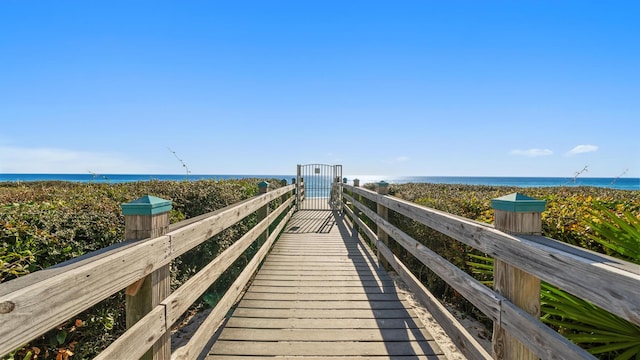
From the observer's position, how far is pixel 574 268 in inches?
51.7

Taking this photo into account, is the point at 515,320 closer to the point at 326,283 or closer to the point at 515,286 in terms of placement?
the point at 515,286

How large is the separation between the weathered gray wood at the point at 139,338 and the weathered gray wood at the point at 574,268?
6.08 feet

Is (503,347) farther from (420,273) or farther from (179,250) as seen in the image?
(420,273)

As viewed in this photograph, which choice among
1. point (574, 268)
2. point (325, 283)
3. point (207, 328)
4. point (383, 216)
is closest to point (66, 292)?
point (207, 328)

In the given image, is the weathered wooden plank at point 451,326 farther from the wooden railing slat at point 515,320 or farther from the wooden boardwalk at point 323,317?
the wooden boardwalk at point 323,317

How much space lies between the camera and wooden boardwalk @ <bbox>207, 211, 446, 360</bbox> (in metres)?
2.63

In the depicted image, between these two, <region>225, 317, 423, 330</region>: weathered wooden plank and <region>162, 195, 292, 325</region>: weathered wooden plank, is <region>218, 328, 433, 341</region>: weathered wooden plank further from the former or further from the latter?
<region>162, 195, 292, 325</region>: weathered wooden plank

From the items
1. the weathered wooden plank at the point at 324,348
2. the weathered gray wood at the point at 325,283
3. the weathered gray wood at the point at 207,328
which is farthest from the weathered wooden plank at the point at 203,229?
the weathered gray wood at the point at 325,283

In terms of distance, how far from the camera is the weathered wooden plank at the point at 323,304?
3.44 meters

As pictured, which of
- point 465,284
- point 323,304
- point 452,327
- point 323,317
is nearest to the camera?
point 465,284

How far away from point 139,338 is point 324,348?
1.57 metres

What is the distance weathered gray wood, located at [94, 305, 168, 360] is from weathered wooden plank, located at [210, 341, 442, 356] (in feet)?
3.30


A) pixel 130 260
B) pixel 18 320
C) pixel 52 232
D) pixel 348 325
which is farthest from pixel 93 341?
pixel 348 325

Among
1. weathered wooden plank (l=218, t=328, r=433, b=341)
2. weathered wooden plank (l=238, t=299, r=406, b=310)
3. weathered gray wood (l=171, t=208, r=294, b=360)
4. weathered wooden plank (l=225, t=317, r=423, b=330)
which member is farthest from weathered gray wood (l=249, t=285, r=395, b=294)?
weathered wooden plank (l=218, t=328, r=433, b=341)
